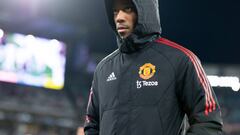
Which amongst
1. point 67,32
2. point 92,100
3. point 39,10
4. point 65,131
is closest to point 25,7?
point 39,10

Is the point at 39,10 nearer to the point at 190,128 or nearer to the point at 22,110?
the point at 22,110

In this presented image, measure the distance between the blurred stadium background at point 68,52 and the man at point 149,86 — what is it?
12409 mm

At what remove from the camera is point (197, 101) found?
1.62 metres

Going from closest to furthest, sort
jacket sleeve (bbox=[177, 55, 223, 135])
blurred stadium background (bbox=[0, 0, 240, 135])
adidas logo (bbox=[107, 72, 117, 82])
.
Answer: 1. jacket sleeve (bbox=[177, 55, 223, 135])
2. adidas logo (bbox=[107, 72, 117, 82])
3. blurred stadium background (bbox=[0, 0, 240, 135])

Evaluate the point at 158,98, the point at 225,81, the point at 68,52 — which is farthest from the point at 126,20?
the point at 225,81

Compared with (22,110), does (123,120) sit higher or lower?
higher

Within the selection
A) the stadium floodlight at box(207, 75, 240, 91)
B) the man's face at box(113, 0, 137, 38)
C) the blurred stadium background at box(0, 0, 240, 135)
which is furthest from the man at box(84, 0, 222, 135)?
the stadium floodlight at box(207, 75, 240, 91)

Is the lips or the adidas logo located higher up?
the lips

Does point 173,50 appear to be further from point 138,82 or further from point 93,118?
point 93,118

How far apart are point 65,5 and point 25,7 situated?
158 centimetres

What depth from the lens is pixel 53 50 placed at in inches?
585

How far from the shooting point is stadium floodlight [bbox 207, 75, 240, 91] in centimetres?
2006

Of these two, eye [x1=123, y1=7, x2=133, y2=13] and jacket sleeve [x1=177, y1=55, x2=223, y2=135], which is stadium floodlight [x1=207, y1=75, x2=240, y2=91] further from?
jacket sleeve [x1=177, y1=55, x2=223, y2=135]

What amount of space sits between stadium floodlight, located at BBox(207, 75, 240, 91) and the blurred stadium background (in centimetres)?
4
